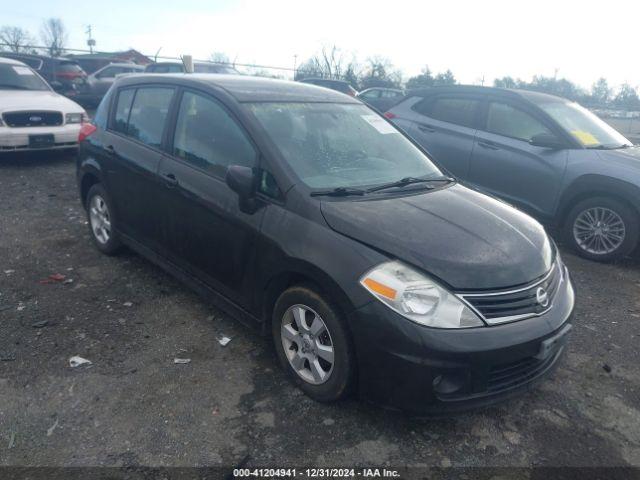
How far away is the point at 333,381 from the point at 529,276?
4.03 feet

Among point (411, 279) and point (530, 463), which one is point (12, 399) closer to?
point (411, 279)

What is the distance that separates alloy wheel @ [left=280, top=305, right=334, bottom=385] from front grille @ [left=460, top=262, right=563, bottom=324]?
0.83 m

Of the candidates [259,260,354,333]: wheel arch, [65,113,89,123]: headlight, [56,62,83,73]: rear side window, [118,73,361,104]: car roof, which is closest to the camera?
[259,260,354,333]: wheel arch

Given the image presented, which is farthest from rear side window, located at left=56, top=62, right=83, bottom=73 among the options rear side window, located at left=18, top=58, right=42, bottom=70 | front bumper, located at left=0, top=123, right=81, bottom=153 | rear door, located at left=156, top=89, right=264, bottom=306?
rear door, located at left=156, top=89, right=264, bottom=306

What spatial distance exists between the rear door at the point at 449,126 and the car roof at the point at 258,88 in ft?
9.04

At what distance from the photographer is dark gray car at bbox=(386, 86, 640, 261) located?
5570mm

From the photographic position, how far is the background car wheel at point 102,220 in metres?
4.89

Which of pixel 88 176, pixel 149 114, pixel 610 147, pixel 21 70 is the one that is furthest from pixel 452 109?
pixel 21 70

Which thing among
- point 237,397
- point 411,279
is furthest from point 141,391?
point 411,279

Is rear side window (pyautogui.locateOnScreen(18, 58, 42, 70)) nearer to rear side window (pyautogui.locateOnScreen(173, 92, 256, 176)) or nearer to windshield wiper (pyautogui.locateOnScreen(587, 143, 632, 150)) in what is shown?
rear side window (pyautogui.locateOnScreen(173, 92, 256, 176))

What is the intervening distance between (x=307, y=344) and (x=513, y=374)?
1.14 metres

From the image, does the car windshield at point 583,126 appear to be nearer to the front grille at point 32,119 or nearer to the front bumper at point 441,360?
the front bumper at point 441,360

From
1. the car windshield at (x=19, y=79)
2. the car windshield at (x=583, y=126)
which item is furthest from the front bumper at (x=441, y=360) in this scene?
the car windshield at (x=19, y=79)

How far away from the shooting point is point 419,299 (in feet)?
8.59
